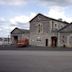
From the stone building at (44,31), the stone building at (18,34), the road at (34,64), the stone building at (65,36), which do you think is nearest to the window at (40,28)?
the stone building at (44,31)

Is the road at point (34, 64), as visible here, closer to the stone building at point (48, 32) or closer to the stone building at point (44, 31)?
the stone building at point (48, 32)

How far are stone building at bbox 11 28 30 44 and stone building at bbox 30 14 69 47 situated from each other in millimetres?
2632

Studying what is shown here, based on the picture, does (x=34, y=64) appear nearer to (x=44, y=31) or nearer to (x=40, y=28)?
(x=44, y=31)

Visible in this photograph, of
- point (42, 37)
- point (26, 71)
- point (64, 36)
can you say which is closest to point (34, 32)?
point (42, 37)

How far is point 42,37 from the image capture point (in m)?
61.3

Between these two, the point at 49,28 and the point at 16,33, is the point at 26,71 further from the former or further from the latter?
the point at 16,33

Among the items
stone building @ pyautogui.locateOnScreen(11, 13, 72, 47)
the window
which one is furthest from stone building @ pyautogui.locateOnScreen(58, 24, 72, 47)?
the window

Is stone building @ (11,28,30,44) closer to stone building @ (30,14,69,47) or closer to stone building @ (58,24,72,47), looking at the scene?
stone building @ (30,14,69,47)

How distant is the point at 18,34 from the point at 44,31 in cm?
962

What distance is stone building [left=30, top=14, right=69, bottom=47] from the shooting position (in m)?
60.1

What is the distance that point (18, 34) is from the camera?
67.9 m

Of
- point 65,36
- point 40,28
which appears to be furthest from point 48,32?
point 65,36

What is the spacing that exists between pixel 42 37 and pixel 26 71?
48.7 meters

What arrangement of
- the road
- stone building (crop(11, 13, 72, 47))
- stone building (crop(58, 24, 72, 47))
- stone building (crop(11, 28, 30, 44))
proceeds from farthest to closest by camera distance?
stone building (crop(11, 28, 30, 44)) → stone building (crop(11, 13, 72, 47)) → stone building (crop(58, 24, 72, 47)) → the road
